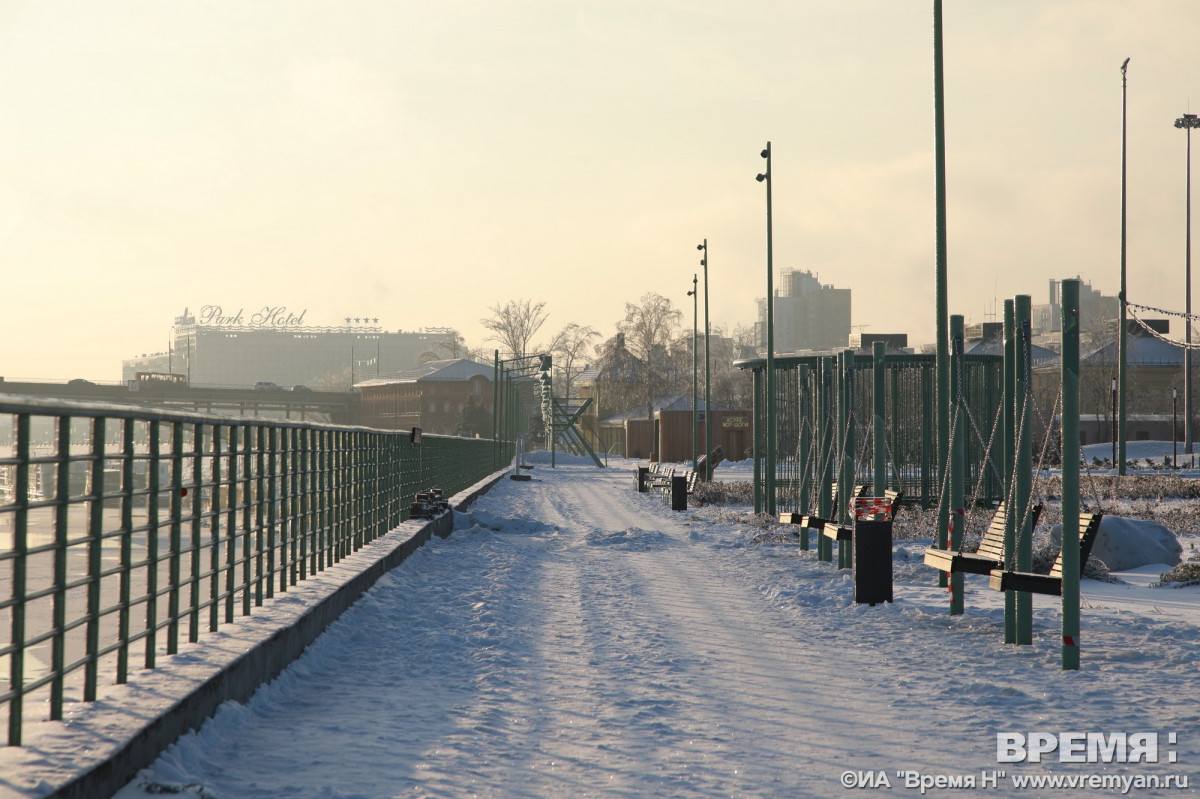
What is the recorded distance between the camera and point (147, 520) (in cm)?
616

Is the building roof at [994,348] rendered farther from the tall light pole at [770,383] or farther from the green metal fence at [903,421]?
the tall light pole at [770,383]

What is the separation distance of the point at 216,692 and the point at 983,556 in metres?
6.36

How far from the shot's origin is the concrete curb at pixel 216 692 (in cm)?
441

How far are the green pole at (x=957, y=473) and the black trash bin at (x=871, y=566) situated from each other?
0.65m

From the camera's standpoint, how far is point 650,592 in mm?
11977

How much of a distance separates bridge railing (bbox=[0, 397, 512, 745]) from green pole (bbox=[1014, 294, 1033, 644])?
5.84 meters

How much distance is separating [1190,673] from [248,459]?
22.1 ft

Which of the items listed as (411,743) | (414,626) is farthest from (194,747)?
(414,626)

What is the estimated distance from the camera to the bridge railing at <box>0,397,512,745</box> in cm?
462

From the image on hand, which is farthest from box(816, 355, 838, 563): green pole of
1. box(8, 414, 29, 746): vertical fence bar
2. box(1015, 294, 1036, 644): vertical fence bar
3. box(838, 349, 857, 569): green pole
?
box(8, 414, 29, 746): vertical fence bar

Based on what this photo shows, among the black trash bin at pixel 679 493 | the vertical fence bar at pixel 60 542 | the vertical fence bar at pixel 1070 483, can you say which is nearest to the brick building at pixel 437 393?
the black trash bin at pixel 679 493

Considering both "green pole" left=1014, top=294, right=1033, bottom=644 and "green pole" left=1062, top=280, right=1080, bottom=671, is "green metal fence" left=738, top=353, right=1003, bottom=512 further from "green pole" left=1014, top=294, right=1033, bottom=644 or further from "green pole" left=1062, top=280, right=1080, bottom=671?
"green pole" left=1062, top=280, right=1080, bottom=671

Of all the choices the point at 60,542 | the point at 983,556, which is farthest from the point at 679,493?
the point at 60,542

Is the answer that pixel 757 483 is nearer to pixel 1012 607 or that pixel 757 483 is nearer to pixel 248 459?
pixel 1012 607
